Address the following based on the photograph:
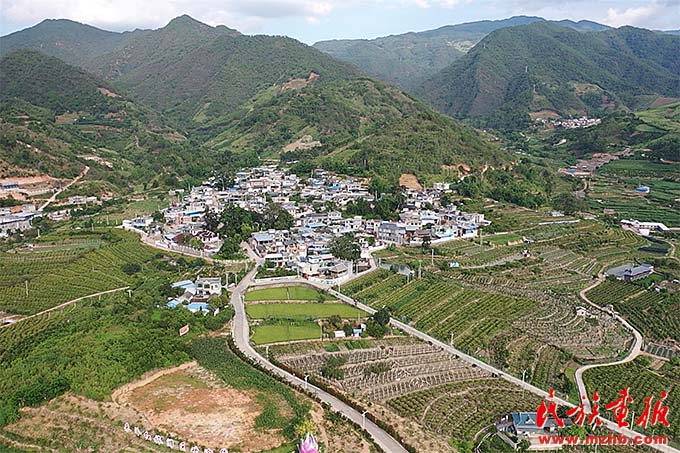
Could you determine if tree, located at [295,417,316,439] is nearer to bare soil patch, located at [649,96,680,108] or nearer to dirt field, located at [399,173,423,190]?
dirt field, located at [399,173,423,190]

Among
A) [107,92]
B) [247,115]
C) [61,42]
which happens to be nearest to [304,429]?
[247,115]

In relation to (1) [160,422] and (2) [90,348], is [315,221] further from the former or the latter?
(1) [160,422]

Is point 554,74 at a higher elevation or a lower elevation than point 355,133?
higher

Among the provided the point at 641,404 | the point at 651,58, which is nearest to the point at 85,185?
the point at 641,404

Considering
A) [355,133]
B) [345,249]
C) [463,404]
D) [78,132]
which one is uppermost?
[78,132]

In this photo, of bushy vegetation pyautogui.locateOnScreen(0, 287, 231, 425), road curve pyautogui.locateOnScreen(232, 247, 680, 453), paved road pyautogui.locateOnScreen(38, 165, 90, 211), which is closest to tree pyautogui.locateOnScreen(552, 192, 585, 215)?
road curve pyautogui.locateOnScreen(232, 247, 680, 453)
